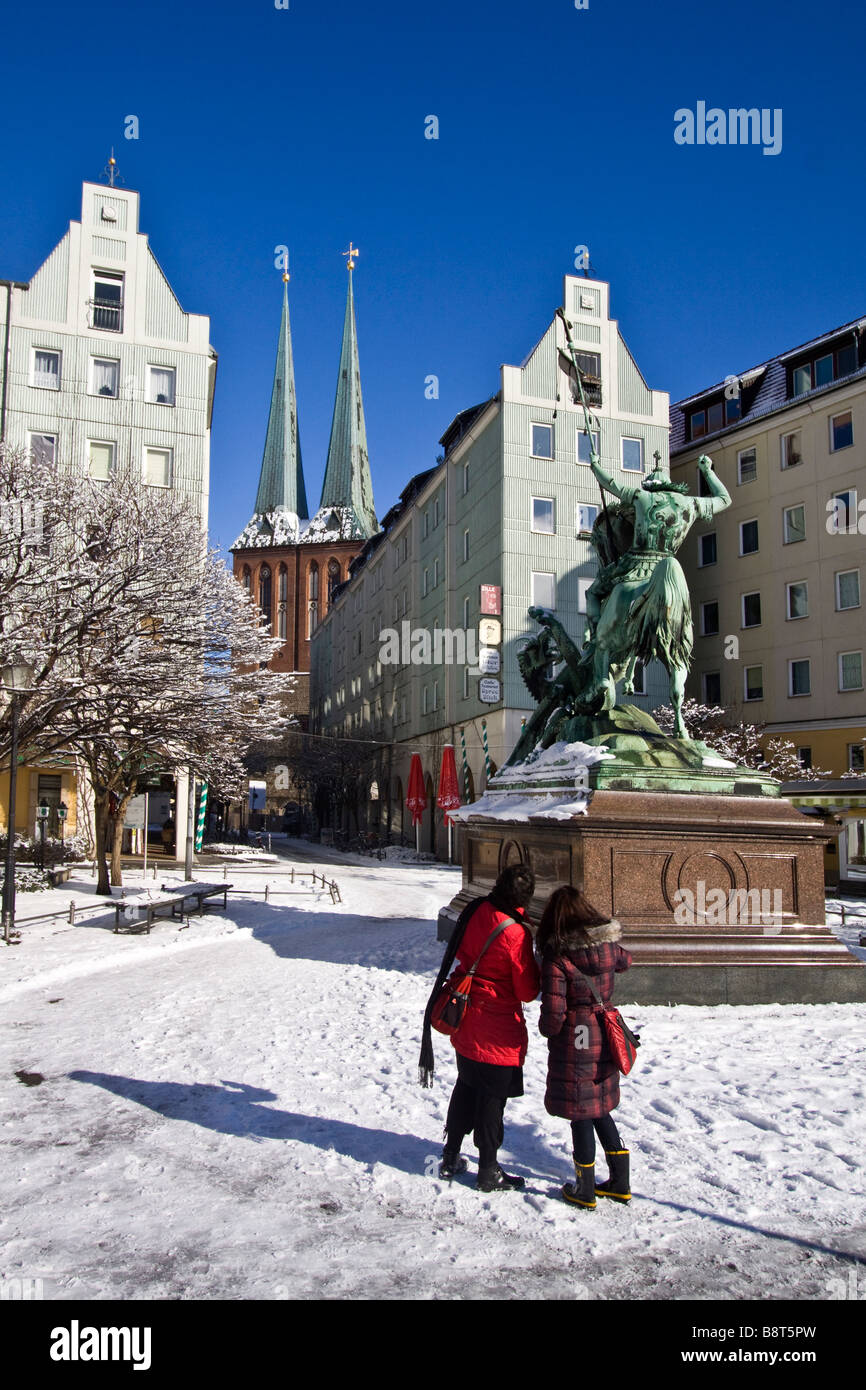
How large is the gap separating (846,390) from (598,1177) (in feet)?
116

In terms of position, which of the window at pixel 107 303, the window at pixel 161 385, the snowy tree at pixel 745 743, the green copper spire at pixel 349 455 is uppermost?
the green copper spire at pixel 349 455

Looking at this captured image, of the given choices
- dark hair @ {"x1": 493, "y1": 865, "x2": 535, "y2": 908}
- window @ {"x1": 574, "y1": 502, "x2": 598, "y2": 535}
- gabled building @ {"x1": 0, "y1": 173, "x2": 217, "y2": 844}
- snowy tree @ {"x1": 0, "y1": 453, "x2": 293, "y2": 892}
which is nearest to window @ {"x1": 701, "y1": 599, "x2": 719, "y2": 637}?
window @ {"x1": 574, "y1": 502, "x2": 598, "y2": 535}

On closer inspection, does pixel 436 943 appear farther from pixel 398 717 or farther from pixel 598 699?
pixel 398 717

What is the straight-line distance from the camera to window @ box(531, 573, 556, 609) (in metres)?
37.4

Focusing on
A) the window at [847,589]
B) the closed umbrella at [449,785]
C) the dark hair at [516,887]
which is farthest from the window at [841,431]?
the dark hair at [516,887]

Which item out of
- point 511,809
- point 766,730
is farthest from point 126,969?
point 766,730

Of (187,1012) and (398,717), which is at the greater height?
(398,717)

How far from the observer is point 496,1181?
16.3 feet

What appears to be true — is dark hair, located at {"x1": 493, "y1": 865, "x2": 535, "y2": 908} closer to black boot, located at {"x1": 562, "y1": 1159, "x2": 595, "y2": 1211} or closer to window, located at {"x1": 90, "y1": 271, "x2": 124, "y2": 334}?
black boot, located at {"x1": 562, "y1": 1159, "x2": 595, "y2": 1211}

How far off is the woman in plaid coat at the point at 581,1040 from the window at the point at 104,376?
36.9 m

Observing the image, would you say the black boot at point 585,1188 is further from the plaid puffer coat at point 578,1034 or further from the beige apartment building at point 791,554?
the beige apartment building at point 791,554

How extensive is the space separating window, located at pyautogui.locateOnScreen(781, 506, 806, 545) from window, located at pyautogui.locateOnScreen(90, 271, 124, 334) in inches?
1033

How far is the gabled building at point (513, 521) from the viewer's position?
37000 mm
